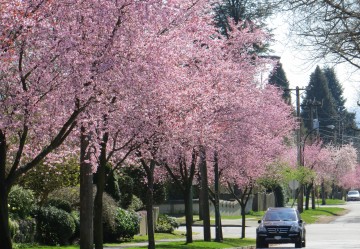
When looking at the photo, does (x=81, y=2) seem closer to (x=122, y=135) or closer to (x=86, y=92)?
(x=86, y=92)

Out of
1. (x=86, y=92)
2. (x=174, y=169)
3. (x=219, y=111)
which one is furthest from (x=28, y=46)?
(x=174, y=169)

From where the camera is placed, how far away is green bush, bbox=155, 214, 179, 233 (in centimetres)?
3944

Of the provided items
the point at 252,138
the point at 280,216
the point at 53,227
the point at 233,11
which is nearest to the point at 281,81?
the point at 233,11

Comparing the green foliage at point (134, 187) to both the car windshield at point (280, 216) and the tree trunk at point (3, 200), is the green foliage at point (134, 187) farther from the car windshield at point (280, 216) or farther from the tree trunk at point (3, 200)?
the tree trunk at point (3, 200)

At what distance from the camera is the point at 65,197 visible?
31109 mm

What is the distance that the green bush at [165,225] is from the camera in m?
39.4

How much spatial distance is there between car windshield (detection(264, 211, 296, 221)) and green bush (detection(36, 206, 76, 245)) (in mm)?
9801

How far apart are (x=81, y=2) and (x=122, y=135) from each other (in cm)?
664

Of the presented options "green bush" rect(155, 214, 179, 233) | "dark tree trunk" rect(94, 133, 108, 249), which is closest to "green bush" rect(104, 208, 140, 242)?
"green bush" rect(155, 214, 179, 233)

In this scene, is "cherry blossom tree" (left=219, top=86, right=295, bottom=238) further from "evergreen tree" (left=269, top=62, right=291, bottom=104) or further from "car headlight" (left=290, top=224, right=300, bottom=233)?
"car headlight" (left=290, top=224, right=300, bottom=233)

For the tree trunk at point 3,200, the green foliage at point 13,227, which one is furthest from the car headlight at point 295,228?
the tree trunk at point 3,200

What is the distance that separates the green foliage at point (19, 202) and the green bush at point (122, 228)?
5.41 meters

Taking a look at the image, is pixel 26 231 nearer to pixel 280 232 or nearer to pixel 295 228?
pixel 280 232

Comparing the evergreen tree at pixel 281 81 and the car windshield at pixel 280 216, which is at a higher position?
the evergreen tree at pixel 281 81
